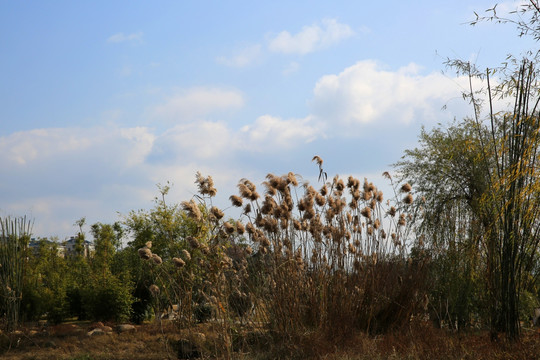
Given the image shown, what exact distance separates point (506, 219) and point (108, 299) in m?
6.40

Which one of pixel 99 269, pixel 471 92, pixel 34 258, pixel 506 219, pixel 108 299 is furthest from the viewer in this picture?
pixel 34 258

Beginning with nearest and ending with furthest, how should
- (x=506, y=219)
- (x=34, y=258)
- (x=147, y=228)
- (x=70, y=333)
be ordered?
(x=506, y=219) → (x=70, y=333) → (x=147, y=228) → (x=34, y=258)

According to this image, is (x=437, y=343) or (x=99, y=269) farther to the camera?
(x=99, y=269)

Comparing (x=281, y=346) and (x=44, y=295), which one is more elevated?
(x=44, y=295)

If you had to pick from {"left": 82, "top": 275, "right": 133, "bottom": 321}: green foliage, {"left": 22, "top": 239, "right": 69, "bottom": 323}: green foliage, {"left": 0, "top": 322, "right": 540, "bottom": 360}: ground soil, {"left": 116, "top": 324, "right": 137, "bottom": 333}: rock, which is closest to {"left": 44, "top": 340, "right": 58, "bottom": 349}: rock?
{"left": 0, "top": 322, "right": 540, "bottom": 360}: ground soil

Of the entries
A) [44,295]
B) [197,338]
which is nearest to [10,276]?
[44,295]

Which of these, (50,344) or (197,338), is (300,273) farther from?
(50,344)

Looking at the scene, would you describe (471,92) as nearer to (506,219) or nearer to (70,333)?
(506,219)

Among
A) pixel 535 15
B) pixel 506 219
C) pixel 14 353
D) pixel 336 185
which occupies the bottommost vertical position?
pixel 14 353

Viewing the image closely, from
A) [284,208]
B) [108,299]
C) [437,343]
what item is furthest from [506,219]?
[108,299]

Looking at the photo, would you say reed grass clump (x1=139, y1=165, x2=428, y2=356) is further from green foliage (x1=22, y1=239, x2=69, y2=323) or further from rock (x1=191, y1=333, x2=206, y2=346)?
green foliage (x1=22, y1=239, x2=69, y2=323)

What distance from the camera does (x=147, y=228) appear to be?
39.1ft

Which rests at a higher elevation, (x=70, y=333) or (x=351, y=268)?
(x=351, y=268)

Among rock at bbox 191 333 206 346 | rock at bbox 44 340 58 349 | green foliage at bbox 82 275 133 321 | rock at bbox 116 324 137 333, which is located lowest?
rock at bbox 44 340 58 349
